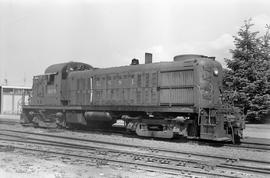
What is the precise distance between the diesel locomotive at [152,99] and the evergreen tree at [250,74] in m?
6.50

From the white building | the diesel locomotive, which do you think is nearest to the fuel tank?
the diesel locomotive

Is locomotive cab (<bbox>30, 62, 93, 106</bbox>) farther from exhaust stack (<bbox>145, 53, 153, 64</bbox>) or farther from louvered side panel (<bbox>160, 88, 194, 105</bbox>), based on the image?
louvered side panel (<bbox>160, 88, 194, 105</bbox>)

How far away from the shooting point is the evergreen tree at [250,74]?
20703 mm

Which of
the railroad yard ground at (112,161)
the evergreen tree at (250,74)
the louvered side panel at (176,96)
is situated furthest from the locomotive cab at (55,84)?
the evergreen tree at (250,74)

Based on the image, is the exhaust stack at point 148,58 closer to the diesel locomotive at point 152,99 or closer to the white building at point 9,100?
the diesel locomotive at point 152,99

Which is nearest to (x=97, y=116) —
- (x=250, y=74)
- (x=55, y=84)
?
(x=55, y=84)

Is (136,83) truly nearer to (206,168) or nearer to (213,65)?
(213,65)

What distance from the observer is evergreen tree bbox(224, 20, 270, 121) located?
67.9 ft

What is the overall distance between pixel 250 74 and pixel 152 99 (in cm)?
912

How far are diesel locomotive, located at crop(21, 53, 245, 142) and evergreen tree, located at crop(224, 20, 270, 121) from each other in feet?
21.3

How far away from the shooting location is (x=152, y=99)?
15.4m

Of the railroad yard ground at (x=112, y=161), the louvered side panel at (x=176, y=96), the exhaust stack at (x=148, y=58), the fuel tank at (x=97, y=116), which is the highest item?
the exhaust stack at (x=148, y=58)

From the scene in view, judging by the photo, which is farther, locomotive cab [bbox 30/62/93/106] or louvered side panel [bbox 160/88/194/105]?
locomotive cab [bbox 30/62/93/106]

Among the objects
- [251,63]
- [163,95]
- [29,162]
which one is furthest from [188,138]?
[251,63]
